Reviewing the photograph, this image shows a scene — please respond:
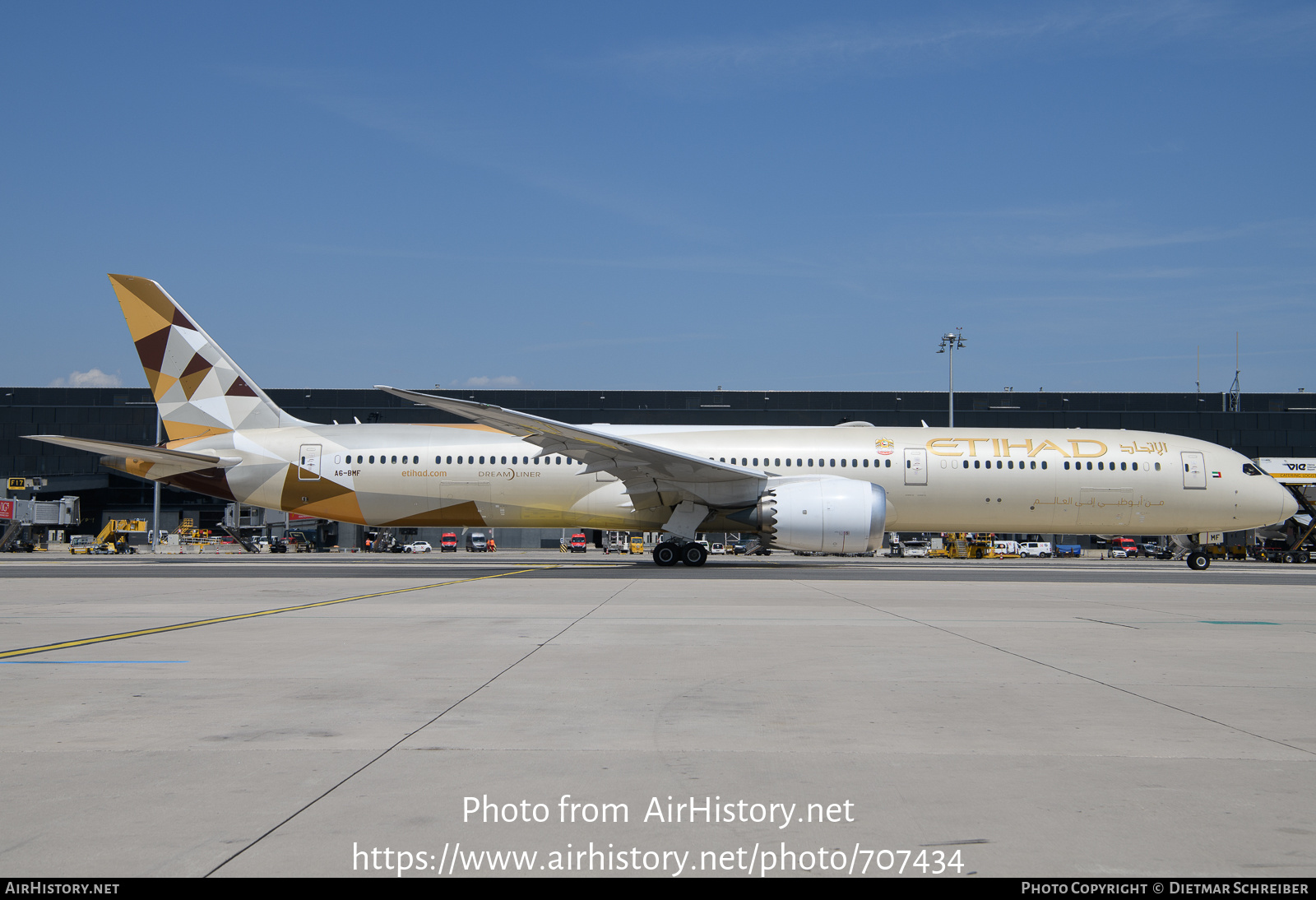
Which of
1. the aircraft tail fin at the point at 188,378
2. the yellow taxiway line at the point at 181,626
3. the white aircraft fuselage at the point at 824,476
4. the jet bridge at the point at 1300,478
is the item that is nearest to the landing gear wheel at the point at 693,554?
the white aircraft fuselage at the point at 824,476

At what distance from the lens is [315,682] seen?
6.36 metres

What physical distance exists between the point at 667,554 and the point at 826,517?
4.49m

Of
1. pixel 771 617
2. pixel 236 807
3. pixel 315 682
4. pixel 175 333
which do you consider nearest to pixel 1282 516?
pixel 771 617

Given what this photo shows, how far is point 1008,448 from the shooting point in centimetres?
2414

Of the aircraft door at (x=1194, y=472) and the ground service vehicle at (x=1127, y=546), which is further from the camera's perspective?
the ground service vehicle at (x=1127, y=546)

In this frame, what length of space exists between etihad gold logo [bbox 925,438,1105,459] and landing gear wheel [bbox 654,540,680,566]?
7324mm

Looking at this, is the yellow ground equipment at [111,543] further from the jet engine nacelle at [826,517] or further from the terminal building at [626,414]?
the jet engine nacelle at [826,517]

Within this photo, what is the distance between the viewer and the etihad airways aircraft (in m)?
23.8

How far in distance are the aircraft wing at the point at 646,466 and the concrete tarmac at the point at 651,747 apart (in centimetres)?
1030

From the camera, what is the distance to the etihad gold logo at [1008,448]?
944 inches

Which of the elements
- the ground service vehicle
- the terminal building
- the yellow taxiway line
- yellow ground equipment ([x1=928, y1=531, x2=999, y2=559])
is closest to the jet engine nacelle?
the yellow taxiway line

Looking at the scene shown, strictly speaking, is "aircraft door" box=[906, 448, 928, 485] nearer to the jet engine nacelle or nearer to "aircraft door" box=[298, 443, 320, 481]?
the jet engine nacelle

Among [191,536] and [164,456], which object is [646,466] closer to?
[164,456]

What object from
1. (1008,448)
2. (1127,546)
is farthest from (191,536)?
(1127,546)
